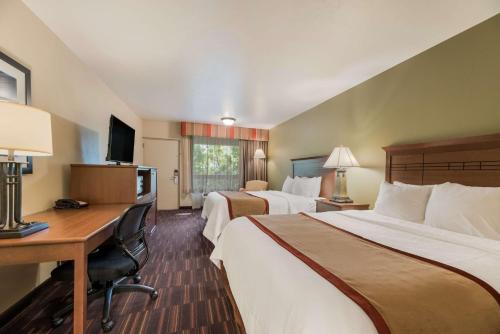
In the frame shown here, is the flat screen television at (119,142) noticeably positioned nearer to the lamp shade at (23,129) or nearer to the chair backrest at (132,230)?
the chair backrest at (132,230)

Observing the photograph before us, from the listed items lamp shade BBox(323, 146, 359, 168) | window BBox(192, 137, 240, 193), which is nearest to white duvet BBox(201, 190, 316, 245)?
lamp shade BBox(323, 146, 359, 168)

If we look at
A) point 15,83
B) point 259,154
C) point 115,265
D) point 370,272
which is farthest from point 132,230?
point 259,154

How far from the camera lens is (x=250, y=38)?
6.56 ft

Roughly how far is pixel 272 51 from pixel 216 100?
178cm

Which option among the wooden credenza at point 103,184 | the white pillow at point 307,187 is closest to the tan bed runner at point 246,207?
the white pillow at point 307,187

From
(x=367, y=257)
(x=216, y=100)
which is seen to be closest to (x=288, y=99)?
(x=216, y=100)

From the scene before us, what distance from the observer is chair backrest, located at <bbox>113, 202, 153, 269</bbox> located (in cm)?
149

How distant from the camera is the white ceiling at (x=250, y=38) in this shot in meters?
1.62

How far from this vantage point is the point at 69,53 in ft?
7.35

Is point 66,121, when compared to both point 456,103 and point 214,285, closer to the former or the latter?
point 214,285

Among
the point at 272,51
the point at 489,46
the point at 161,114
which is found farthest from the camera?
the point at 161,114

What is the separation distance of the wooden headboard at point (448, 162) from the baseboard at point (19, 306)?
145 inches

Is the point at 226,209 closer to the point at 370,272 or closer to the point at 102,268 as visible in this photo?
the point at 102,268

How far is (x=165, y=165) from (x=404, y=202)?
518 cm
